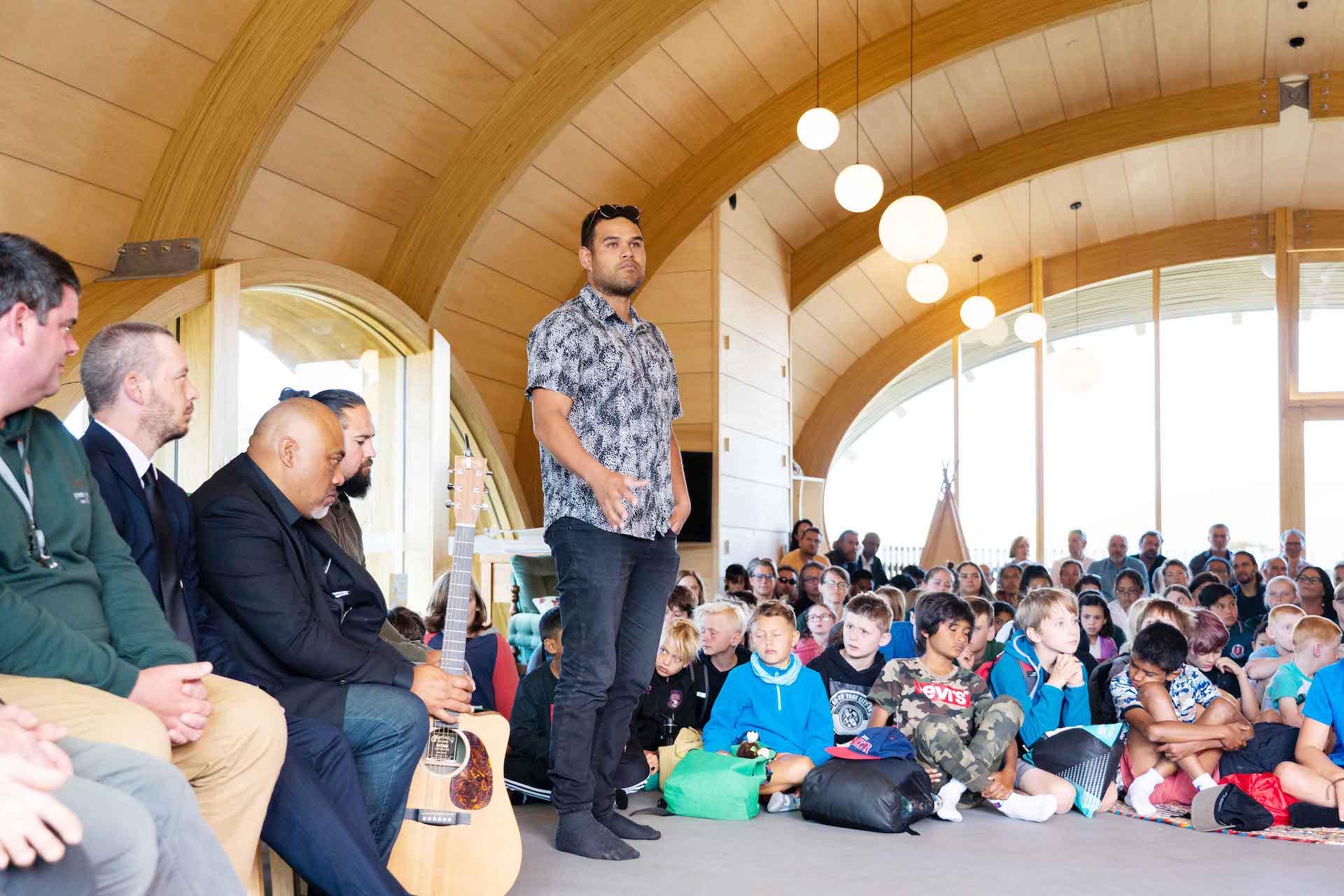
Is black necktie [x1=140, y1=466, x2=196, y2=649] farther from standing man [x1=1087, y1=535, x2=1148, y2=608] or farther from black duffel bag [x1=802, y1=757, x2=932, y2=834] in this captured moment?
standing man [x1=1087, y1=535, x2=1148, y2=608]

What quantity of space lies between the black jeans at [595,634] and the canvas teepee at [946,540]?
783cm

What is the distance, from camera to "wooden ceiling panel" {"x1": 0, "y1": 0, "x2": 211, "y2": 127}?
4477mm

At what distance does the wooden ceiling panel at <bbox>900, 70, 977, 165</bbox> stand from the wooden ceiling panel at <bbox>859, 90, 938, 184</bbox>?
0.20 feet

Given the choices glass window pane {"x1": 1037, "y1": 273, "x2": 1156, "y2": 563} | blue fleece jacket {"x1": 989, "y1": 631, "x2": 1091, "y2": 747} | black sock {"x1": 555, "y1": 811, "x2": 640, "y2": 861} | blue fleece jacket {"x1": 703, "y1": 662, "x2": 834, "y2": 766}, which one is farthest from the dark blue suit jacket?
glass window pane {"x1": 1037, "y1": 273, "x2": 1156, "y2": 563}

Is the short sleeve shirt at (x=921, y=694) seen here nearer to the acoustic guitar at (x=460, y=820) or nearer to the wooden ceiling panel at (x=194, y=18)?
the acoustic guitar at (x=460, y=820)

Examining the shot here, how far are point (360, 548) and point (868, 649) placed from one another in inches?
81.6

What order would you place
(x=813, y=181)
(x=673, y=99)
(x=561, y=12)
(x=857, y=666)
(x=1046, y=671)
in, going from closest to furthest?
(x=1046, y=671) < (x=857, y=666) < (x=561, y=12) < (x=673, y=99) < (x=813, y=181)

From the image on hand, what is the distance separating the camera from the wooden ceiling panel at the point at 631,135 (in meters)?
7.73

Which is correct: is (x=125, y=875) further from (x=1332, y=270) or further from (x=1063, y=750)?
(x=1332, y=270)

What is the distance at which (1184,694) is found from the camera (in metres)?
4.23

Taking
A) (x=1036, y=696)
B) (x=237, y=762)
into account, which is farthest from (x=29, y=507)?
(x=1036, y=696)

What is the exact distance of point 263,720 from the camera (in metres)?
2.03

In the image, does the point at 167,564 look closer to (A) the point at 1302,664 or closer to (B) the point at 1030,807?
(B) the point at 1030,807

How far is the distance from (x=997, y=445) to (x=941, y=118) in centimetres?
533
